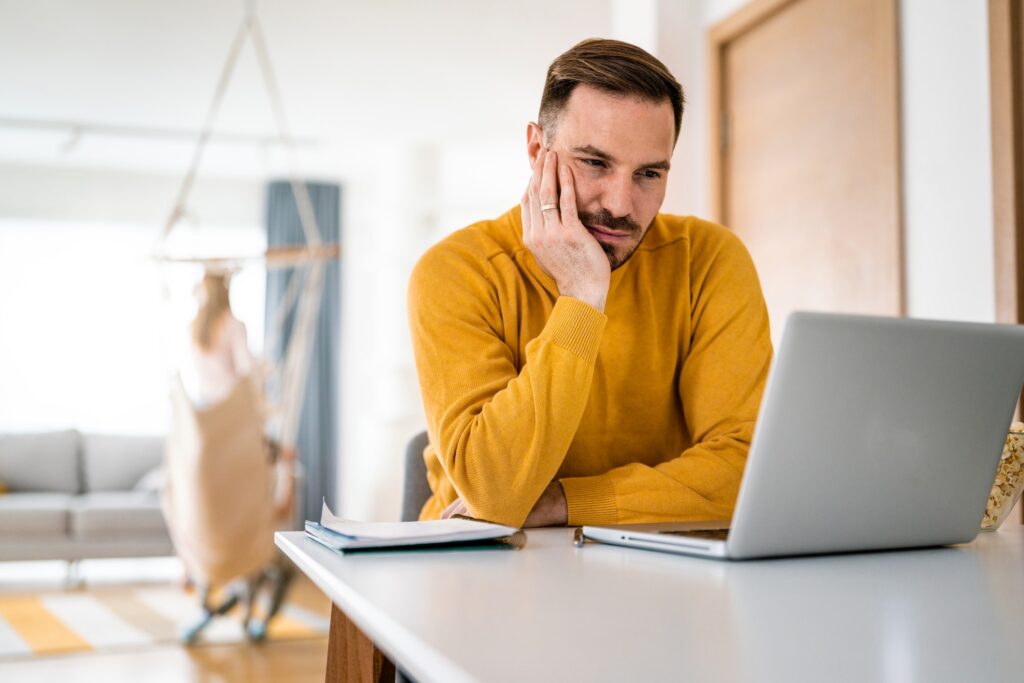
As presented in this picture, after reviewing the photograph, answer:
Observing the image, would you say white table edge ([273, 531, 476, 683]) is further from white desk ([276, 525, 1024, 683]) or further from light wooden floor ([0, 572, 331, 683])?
light wooden floor ([0, 572, 331, 683])

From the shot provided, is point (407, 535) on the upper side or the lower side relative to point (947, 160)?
lower

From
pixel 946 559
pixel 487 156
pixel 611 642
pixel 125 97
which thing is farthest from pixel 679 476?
pixel 487 156

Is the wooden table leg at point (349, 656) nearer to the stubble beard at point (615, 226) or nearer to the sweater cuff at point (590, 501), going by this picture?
the sweater cuff at point (590, 501)

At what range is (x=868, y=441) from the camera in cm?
94

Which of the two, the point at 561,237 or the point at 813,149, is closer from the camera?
the point at 561,237

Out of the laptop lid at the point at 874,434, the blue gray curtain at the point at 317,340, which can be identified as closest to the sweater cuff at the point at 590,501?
the laptop lid at the point at 874,434

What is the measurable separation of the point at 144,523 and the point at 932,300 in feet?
14.9

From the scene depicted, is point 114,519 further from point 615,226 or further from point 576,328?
point 576,328

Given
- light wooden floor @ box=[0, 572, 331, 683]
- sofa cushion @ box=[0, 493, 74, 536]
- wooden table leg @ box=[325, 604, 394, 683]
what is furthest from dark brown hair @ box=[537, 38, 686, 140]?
sofa cushion @ box=[0, 493, 74, 536]

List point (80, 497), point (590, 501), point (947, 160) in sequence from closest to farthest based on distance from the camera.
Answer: point (590, 501)
point (947, 160)
point (80, 497)

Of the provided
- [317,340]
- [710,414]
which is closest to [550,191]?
[710,414]

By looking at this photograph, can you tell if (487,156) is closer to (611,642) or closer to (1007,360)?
(1007,360)

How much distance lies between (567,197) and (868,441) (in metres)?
0.64

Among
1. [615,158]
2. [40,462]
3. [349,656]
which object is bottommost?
[40,462]
